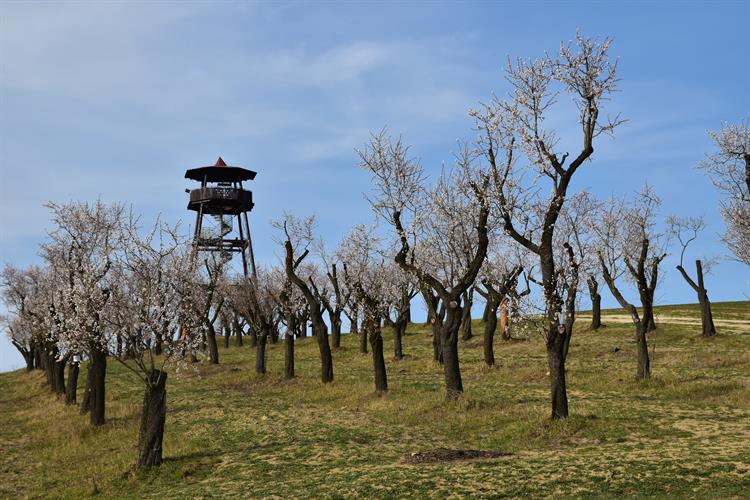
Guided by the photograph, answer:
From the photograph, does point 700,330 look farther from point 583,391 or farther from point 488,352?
point 583,391

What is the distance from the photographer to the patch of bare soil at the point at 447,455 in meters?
19.1

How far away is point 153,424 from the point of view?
880 inches

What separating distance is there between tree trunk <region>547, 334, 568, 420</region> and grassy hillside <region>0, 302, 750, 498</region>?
0.56 meters

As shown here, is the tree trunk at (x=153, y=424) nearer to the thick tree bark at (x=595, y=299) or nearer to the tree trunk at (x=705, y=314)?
the thick tree bark at (x=595, y=299)

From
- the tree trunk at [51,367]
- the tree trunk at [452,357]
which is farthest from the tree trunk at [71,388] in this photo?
the tree trunk at [452,357]

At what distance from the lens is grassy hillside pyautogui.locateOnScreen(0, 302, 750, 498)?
16.2 metres

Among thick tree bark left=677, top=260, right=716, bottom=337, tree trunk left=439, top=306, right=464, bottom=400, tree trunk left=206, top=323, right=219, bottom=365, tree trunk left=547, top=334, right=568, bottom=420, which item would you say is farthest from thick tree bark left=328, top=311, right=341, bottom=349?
tree trunk left=547, top=334, right=568, bottom=420

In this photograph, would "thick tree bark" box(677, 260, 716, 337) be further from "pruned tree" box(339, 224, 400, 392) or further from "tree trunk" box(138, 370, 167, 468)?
"tree trunk" box(138, 370, 167, 468)

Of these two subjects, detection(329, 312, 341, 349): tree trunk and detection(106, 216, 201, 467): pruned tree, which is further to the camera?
detection(329, 312, 341, 349): tree trunk

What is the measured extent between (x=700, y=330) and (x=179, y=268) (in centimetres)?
4298

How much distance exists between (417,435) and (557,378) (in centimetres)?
524

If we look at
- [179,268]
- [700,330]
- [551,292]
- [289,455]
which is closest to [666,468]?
[551,292]

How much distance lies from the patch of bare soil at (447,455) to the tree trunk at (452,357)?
8.47m

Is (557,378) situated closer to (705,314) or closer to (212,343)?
(705,314)
